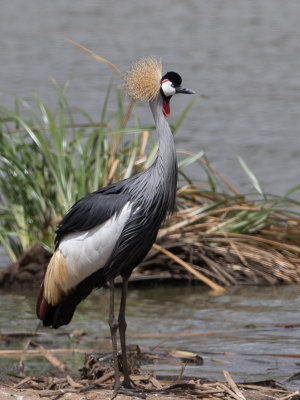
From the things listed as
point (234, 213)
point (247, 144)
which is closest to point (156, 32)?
point (247, 144)

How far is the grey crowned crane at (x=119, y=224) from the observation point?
5.49 m

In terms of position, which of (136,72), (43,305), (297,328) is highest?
(136,72)

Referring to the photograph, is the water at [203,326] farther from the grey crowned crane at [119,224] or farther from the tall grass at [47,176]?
the grey crowned crane at [119,224]

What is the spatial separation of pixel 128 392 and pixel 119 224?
92cm

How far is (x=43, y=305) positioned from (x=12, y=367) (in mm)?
864

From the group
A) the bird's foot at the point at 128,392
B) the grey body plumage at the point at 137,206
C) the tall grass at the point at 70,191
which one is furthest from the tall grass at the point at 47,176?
the bird's foot at the point at 128,392

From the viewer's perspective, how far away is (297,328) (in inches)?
283

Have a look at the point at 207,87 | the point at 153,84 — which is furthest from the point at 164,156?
the point at 207,87

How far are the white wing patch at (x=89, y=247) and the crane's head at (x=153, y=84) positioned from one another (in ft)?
2.07

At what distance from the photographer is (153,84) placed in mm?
5609

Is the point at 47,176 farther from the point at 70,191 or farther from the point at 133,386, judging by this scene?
the point at 133,386

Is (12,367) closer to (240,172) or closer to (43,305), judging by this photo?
(43,305)

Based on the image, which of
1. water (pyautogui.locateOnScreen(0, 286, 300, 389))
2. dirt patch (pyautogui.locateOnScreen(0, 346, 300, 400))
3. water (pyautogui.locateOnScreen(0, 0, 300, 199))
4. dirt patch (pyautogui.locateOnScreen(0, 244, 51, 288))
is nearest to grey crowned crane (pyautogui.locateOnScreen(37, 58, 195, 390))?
dirt patch (pyautogui.locateOnScreen(0, 346, 300, 400))

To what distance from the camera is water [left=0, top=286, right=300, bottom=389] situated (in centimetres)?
643
